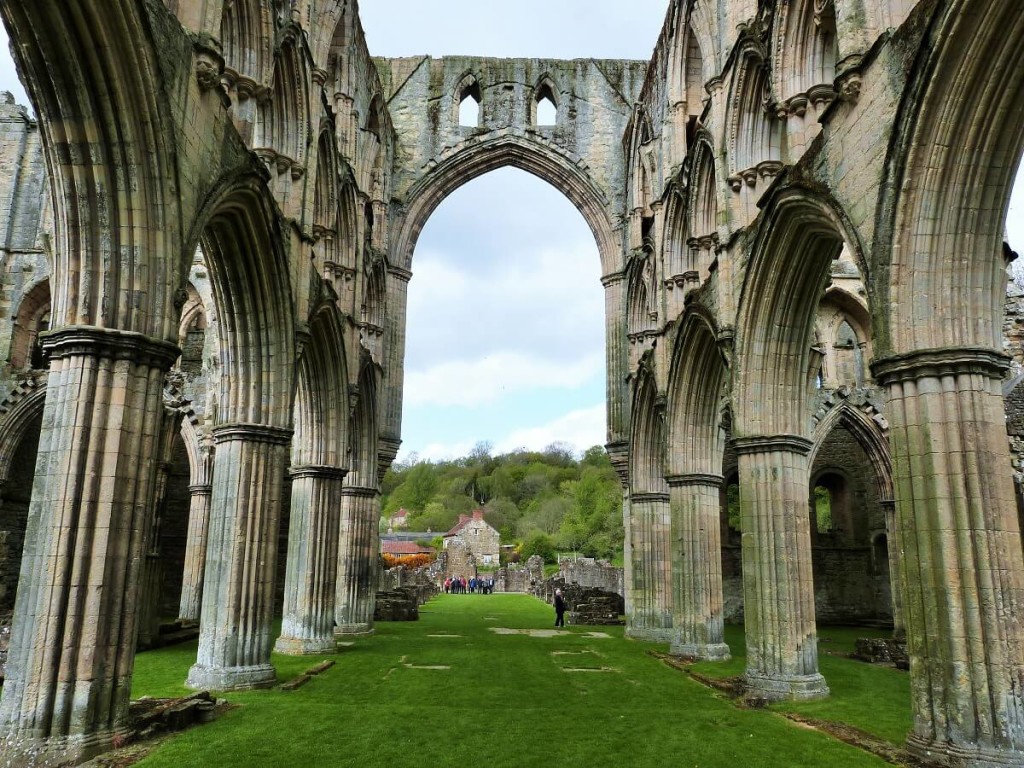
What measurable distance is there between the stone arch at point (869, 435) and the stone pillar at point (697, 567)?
7733mm

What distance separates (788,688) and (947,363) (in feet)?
17.4

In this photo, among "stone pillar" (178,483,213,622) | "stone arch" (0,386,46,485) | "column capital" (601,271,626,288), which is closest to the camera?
"stone pillar" (178,483,213,622)

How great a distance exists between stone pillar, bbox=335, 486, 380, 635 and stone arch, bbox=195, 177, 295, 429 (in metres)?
8.83

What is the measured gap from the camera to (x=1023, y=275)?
884 inches

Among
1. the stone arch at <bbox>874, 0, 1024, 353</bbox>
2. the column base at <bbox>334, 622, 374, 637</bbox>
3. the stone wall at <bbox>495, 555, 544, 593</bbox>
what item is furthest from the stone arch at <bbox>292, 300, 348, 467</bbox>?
the stone wall at <bbox>495, 555, 544, 593</bbox>

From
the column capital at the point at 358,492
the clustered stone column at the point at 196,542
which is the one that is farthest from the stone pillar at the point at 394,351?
→ the clustered stone column at the point at 196,542

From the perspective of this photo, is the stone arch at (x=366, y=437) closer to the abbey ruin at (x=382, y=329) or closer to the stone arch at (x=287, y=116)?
the abbey ruin at (x=382, y=329)

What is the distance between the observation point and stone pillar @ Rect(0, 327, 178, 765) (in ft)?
21.3

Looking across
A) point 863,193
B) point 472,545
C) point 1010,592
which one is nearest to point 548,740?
point 1010,592

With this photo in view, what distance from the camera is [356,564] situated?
65.7ft

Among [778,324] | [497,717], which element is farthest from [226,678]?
[778,324]

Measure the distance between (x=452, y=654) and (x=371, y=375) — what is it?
8.55 metres

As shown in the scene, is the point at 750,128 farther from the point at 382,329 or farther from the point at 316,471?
the point at 382,329

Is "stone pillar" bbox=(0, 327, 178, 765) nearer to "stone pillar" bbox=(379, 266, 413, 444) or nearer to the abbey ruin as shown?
the abbey ruin
